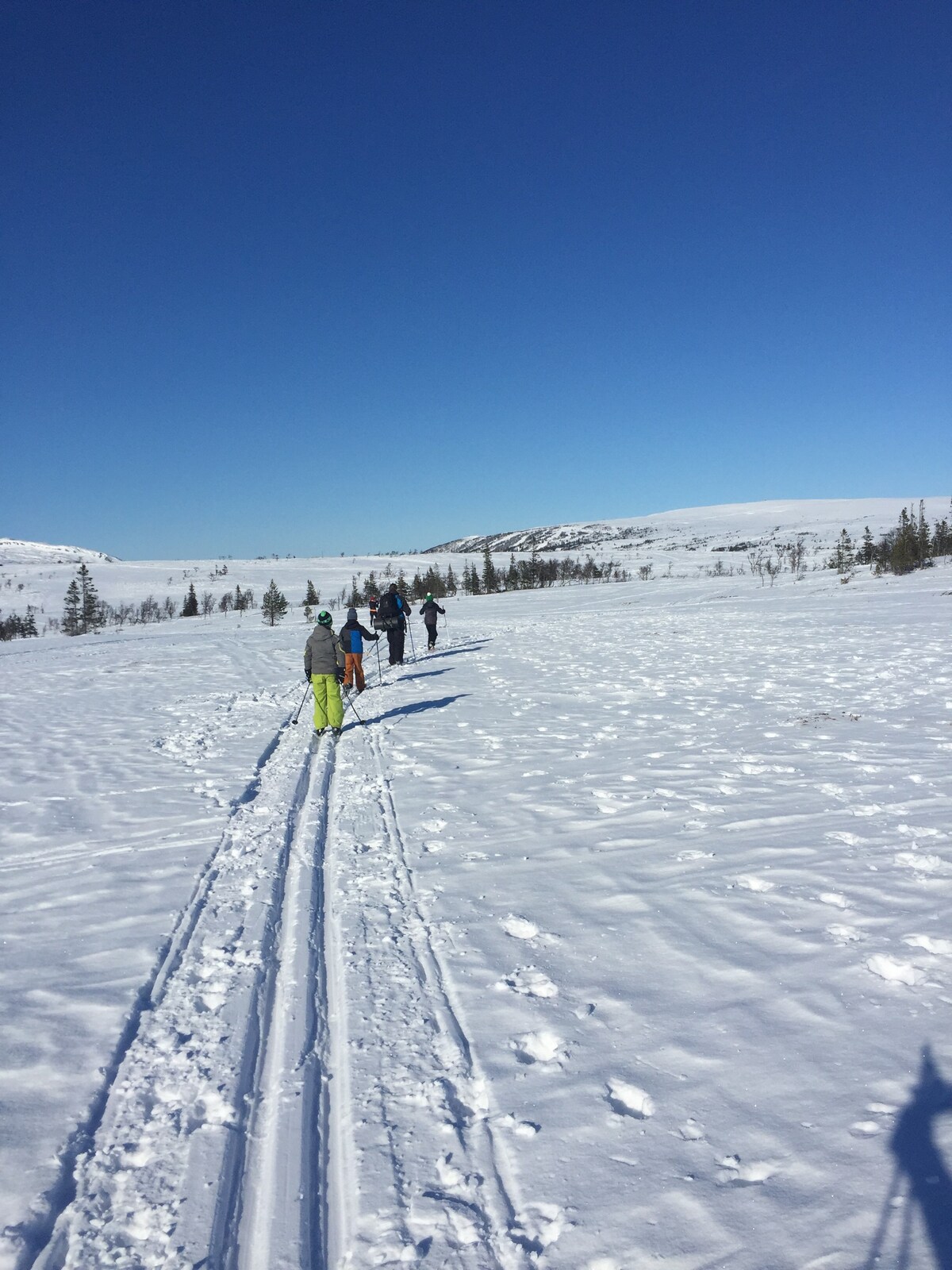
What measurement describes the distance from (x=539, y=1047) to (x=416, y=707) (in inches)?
369

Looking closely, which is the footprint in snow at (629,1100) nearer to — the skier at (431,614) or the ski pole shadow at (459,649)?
the ski pole shadow at (459,649)

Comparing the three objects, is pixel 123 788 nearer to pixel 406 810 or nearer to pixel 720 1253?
pixel 406 810

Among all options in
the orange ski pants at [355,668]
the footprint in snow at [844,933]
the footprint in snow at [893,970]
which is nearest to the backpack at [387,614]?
the orange ski pants at [355,668]

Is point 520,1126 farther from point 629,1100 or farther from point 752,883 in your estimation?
point 752,883

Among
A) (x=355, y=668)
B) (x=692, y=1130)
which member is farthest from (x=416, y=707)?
(x=692, y=1130)

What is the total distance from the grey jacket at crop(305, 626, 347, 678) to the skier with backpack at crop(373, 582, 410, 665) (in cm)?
571

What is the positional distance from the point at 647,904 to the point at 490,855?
60.1 inches

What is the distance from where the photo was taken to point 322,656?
34.7ft

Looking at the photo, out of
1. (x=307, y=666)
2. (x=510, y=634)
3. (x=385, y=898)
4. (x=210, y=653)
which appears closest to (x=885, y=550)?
(x=510, y=634)

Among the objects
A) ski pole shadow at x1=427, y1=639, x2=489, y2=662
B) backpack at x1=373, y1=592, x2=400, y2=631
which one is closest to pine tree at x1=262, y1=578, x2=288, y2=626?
ski pole shadow at x1=427, y1=639, x2=489, y2=662

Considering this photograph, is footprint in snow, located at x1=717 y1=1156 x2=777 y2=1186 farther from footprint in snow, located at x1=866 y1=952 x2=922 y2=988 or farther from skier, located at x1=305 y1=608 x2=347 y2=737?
skier, located at x1=305 y1=608 x2=347 y2=737

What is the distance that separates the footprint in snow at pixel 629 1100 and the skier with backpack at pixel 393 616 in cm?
1384

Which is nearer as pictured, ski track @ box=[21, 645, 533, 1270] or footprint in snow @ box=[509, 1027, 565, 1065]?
ski track @ box=[21, 645, 533, 1270]

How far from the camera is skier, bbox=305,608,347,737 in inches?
417
